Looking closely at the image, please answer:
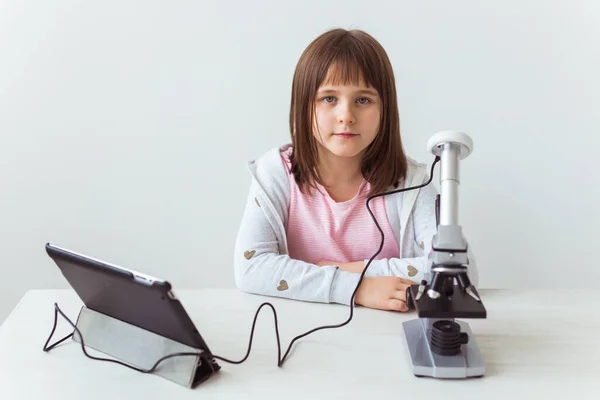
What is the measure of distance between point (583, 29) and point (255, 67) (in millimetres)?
919

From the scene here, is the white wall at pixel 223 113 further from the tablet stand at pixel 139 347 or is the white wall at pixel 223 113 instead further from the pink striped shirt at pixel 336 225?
the tablet stand at pixel 139 347

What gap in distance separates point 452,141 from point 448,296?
22 cm

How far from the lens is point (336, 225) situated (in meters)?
1.31

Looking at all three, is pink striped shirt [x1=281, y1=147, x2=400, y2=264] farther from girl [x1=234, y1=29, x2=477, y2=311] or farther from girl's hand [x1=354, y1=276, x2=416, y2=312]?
girl's hand [x1=354, y1=276, x2=416, y2=312]

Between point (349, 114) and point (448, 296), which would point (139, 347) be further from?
point (349, 114)

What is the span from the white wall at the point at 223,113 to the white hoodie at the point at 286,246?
0.48 meters

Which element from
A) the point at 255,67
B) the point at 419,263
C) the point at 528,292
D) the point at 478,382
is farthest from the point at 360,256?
the point at 255,67

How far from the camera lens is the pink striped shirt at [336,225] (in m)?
1.30

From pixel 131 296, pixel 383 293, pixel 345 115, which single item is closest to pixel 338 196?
pixel 345 115

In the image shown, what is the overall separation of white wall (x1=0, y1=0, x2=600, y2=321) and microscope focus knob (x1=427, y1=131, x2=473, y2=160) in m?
0.88

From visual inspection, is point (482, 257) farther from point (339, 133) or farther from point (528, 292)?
point (339, 133)

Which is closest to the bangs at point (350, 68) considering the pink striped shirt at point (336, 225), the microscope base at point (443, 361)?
the pink striped shirt at point (336, 225)

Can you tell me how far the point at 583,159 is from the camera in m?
1.80

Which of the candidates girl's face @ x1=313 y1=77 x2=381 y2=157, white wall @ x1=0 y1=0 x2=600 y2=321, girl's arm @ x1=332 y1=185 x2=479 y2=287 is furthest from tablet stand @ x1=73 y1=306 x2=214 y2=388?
white wall @ x1=0 y1=0 x2=600 y2=321
